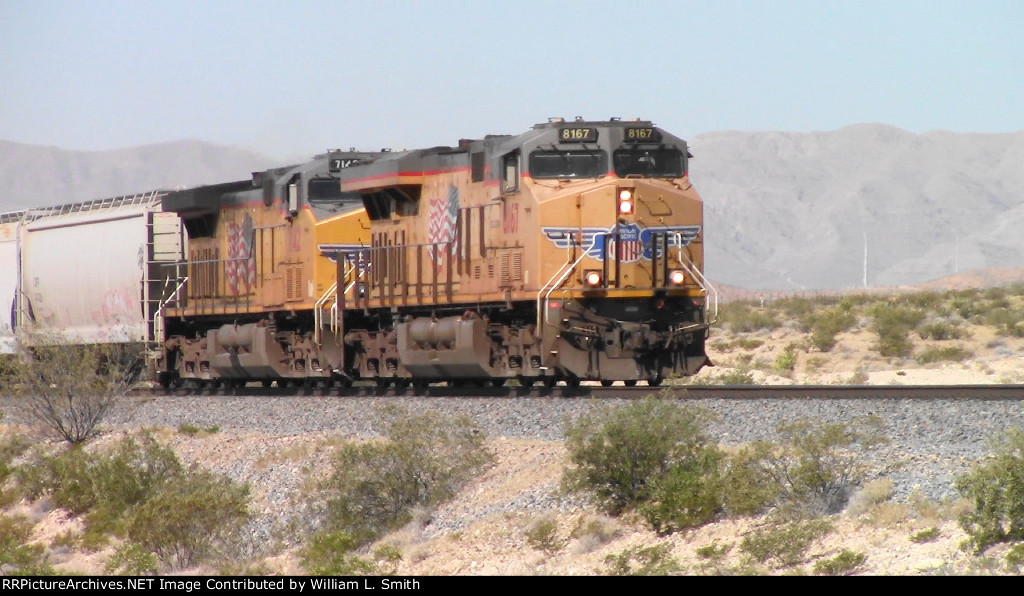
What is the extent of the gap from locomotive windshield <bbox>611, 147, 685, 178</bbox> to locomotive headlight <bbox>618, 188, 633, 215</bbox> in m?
0.35

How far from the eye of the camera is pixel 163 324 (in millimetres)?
27078

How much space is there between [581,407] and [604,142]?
4102 millimetres

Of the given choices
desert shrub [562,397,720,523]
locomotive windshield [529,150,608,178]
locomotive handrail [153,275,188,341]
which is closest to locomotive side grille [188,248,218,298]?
locomotive handrail [153,275,188,341]

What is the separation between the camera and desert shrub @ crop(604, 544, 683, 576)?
897 cm

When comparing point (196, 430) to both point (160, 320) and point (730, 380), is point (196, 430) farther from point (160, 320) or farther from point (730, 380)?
point (730, 380)

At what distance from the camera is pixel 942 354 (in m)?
30.7

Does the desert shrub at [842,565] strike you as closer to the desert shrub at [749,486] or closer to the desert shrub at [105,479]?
the desert shrub at [749,486]

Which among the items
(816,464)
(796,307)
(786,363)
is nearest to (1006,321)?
(786,363)

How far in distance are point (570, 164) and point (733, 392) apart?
3.92m

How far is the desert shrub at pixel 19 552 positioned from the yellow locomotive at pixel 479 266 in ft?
21.5

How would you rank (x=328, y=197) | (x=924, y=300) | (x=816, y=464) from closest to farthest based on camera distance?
(x=816, y=464) < (x=328, y=197) < (x=924, y=300)

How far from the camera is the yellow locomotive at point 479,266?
1836cm

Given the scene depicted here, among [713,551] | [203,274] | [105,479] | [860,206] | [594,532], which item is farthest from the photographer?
[860,206]

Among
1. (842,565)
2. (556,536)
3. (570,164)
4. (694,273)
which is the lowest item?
(556,536)
